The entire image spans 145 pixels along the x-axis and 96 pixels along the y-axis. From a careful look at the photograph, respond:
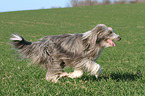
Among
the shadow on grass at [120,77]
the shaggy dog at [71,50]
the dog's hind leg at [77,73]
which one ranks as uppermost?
the shaggy dog at [71,50]

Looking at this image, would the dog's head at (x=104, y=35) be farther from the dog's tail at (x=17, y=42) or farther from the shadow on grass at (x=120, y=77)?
the dog's tail at (x=17, y=42)

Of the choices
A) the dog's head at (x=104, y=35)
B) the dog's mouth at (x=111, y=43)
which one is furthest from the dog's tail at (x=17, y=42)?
the dog's mouth at (x=111, y=43)

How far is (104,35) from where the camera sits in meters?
3.89

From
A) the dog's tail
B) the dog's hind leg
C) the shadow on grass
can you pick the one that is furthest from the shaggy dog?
the shadow on grass

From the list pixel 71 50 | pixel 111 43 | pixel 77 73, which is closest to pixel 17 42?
pixel 71 50

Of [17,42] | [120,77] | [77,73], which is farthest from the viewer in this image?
[120,77]

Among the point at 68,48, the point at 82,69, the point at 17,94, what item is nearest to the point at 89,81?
the point at 82,69

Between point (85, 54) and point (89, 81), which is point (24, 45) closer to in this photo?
point (85, 54)

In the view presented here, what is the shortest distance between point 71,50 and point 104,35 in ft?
2.58

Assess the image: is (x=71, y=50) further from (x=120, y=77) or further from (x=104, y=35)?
(x=120, y=77)

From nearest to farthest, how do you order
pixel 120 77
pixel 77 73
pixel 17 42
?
pixel 17 42, pixel 77 73, pixel 120 77

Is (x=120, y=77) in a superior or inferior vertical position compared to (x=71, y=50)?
inferior

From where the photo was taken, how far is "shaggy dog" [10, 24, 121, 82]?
385 cm

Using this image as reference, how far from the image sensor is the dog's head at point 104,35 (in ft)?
12.6
